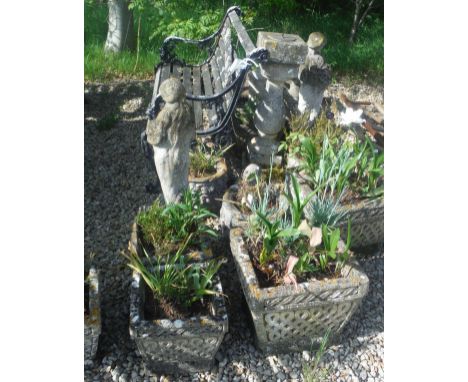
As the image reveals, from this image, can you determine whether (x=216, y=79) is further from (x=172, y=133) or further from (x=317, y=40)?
(x=172, y=133)

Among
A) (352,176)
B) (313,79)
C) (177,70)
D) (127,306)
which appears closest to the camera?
(127,306)

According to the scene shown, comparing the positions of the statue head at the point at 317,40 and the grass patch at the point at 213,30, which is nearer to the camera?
the grass patch at the point at 213,30

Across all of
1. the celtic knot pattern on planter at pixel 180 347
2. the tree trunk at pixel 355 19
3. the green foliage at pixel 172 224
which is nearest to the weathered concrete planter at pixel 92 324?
the celtic knot pattern on planter at pixel 180 347

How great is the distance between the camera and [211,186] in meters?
3.22

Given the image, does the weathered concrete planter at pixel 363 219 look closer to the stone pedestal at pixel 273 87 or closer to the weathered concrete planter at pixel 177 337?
the stone pedestal at pixel 273 87

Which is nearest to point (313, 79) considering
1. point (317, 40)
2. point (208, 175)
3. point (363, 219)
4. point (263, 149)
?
point (317, 40)

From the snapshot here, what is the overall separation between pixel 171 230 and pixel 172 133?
0.50m

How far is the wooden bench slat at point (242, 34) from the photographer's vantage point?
3.49 metres

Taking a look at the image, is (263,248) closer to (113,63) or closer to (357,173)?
(357,173)

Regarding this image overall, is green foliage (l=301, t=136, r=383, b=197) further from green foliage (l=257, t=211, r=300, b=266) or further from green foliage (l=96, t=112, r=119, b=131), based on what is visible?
green foliage (l=96, t=112, r=119, b=131)

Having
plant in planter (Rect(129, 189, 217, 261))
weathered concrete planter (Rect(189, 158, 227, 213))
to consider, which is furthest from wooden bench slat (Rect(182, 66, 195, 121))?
plant in planter (Rect(129, 189, 217, 261))

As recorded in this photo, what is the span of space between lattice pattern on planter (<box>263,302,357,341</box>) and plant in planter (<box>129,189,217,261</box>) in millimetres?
476

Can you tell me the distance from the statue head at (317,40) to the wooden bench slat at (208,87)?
0.82 metres
